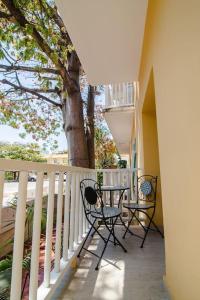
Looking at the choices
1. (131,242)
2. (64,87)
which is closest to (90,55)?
(64,87)

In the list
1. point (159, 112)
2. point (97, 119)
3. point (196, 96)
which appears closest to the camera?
point (196, 96)

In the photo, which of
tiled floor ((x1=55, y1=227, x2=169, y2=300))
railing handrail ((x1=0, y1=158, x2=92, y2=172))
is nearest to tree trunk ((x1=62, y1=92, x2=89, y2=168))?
tiled floor ((x1=55, y1=227, x2=169, y2=300))

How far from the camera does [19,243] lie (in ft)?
4.21

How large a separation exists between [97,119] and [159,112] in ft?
28.3

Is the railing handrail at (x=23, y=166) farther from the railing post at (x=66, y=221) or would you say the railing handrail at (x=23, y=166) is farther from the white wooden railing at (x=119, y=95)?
the white wooden railing at (x=119, y=95)

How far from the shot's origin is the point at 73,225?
2627 mm

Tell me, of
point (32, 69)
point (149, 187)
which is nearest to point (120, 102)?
point (32, 69)

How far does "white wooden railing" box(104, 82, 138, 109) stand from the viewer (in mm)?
6078

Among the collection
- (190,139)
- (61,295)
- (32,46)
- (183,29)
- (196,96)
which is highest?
(32,46)

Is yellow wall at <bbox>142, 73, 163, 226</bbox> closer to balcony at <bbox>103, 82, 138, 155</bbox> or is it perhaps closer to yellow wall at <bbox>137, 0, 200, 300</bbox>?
balcony at <bbox>103, 82, 138, 155</bbox>

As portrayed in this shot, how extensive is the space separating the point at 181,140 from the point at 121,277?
160 centimetres

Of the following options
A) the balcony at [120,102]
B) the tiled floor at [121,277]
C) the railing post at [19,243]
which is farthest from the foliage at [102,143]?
the railing post at [19,243]

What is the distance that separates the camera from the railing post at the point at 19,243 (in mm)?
1245

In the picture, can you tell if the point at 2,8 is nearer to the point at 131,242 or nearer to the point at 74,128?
the point at 74,128
